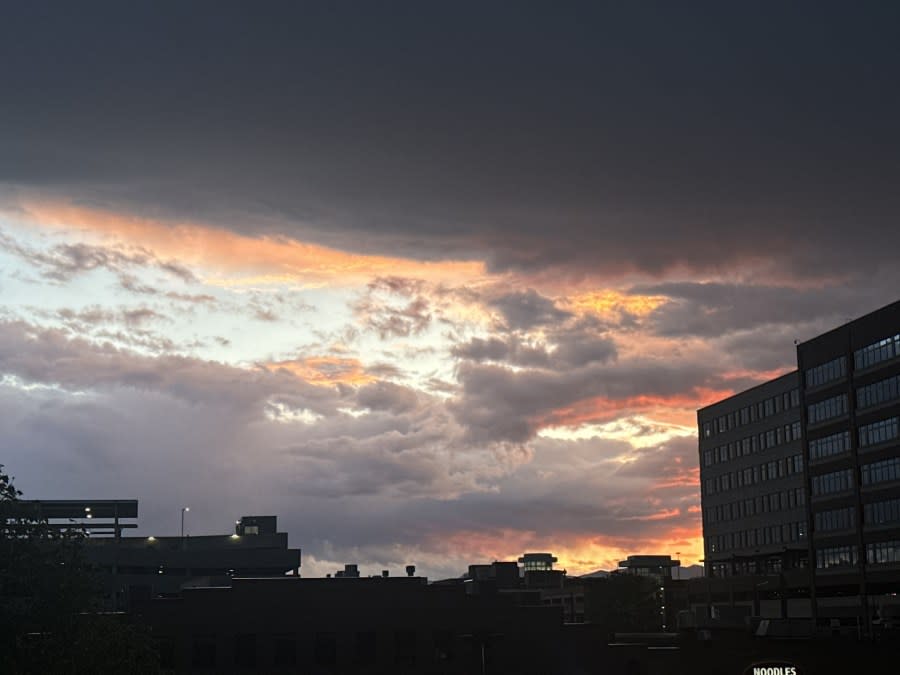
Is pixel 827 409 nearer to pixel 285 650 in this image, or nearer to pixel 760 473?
pixel 760 473

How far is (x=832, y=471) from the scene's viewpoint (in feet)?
469

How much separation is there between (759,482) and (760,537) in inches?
334

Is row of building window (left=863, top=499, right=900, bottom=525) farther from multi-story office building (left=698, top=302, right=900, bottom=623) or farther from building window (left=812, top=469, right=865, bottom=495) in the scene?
building window (left=812, top=469, right=865, bottom=495)

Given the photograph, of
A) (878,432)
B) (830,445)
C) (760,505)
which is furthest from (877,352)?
(760,505)

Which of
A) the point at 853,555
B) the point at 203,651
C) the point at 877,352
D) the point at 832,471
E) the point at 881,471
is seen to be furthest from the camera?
the point at 832,471

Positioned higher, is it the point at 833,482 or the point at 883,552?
the point at 833,482

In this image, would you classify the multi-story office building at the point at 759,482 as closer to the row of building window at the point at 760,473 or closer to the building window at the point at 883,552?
the row of building window at the point at 760,473

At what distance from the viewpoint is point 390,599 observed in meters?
97.3

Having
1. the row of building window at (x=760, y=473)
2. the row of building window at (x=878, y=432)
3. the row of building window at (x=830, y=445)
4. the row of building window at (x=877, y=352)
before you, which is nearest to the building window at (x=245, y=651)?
Result: the row of building window at (x=878, y=432)

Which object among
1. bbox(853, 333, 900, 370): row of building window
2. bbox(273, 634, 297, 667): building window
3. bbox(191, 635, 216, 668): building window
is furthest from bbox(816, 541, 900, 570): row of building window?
bbox(191, 635, 216, 668): building window

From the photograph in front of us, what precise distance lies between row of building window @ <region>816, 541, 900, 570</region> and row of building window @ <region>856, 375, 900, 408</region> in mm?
15703

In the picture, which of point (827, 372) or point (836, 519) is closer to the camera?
point (836, 519)

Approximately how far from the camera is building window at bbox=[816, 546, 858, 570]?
138375 millimetres

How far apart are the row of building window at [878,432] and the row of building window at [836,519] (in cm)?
908
